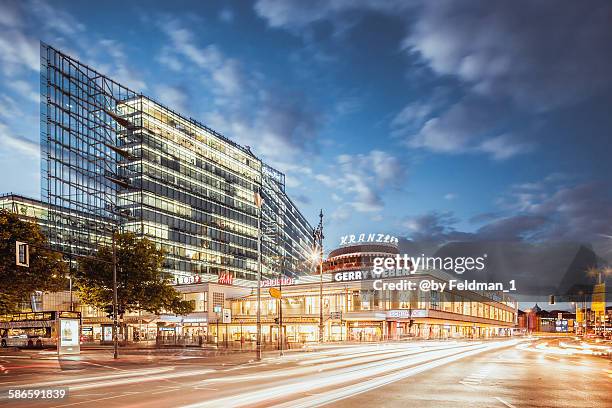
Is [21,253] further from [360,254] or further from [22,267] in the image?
[360,254]

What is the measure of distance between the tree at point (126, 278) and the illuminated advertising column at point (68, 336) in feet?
50.1

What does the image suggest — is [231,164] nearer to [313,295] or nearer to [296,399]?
[313,295]

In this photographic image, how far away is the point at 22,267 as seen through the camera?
4422 centimetres

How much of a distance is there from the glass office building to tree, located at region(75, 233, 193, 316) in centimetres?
3529

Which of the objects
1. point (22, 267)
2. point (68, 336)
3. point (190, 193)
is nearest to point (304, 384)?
point (68, 336)

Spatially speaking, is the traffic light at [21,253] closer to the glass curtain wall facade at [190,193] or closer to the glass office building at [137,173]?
the glass office building at [137,173]

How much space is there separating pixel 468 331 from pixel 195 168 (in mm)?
75515

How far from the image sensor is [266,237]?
163 meters

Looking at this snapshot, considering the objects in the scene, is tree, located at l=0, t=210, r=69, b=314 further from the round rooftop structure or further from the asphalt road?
the round rooftop structure

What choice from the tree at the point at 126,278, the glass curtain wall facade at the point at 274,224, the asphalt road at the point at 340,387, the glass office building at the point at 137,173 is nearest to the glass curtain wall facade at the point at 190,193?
the glass office building at the point at 137,173

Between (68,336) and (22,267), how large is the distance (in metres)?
6.76

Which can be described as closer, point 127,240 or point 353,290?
point 127,240

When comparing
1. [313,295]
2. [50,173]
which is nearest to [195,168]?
[50,173]

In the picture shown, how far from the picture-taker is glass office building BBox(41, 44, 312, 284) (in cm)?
11119
